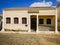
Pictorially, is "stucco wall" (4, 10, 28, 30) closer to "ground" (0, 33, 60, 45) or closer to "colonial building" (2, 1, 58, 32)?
"colonial building" (2, 1, 58, 32)

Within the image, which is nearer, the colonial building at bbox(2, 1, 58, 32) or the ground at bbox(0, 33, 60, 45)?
the ground at bbox(0, 33, 60, 45)

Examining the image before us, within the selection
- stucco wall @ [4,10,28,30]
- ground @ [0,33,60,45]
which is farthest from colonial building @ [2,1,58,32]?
ground @ [0,33,60,45]

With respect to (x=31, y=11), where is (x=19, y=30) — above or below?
below

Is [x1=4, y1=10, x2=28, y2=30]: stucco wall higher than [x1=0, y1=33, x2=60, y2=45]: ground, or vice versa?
[x1=4, y1=10, x2=28, y2=30]: stucco wall

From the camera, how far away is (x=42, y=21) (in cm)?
1870

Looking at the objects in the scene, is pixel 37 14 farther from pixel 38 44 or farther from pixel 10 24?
pixel 38 44

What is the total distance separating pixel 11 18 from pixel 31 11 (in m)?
2.78

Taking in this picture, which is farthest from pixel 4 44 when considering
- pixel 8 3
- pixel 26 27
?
pixel 8 3

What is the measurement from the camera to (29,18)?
57.1 ft

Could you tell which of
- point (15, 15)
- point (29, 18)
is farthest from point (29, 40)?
point (15, 15)

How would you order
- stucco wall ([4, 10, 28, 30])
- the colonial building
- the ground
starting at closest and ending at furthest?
1. the ground
2. the colonial building
3. stucco wall ([4, 10, 28, 30])

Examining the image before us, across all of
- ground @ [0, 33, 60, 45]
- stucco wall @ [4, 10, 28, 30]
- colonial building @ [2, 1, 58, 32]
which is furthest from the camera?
stucco wall @ [4, 10, 28, 30]

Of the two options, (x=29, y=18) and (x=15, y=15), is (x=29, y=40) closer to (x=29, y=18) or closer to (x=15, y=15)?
(x=29, y=18)

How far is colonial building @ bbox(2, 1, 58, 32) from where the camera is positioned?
17203 mm
